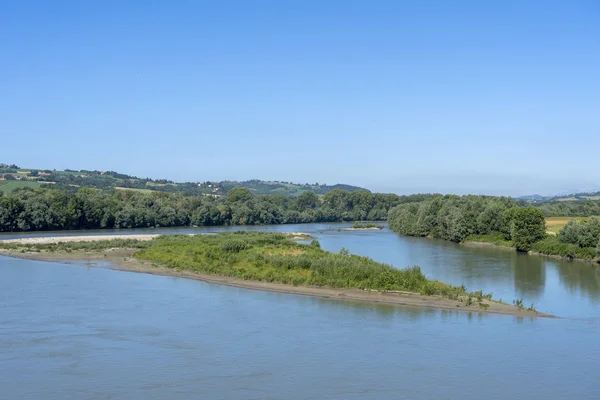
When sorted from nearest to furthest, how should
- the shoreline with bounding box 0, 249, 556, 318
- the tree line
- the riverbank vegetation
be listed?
the shoreline with bounding box 0, 249, 556, 318, the tree line, the riverbank vegetation

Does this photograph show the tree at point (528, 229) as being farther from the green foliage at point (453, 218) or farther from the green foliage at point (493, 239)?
the green foliage at point (453, 218)

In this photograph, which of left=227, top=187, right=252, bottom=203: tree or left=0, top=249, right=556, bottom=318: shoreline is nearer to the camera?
left=0, top=249, right=556, bottom=318: shoreline

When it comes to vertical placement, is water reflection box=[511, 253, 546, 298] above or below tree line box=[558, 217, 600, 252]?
below

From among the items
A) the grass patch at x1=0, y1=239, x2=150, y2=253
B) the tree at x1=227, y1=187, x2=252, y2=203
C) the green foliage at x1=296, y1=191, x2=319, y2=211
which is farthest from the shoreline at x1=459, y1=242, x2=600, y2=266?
the green foliage at x1=296, y1=191, x2=319, y2=211

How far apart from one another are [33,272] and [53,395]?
20971 mm

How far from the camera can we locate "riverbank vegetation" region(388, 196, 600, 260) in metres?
45.8

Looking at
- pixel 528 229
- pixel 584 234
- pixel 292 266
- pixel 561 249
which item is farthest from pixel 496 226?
pixel 292 266

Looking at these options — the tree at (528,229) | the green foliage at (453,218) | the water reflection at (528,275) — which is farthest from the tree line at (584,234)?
the green foliage at (453,218)

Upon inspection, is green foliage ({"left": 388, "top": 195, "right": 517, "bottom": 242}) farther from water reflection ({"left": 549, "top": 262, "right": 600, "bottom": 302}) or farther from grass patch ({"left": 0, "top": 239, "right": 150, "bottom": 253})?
grass patch ({"left": 0, "top": 239, "right": 150, "bottom": 253})

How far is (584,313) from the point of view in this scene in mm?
25391

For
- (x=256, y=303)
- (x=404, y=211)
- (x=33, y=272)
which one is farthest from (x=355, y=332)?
(x=404, y=211)

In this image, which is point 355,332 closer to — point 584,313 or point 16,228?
point 584,313

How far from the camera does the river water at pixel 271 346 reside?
15875 mm

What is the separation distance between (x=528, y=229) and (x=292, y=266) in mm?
28343
